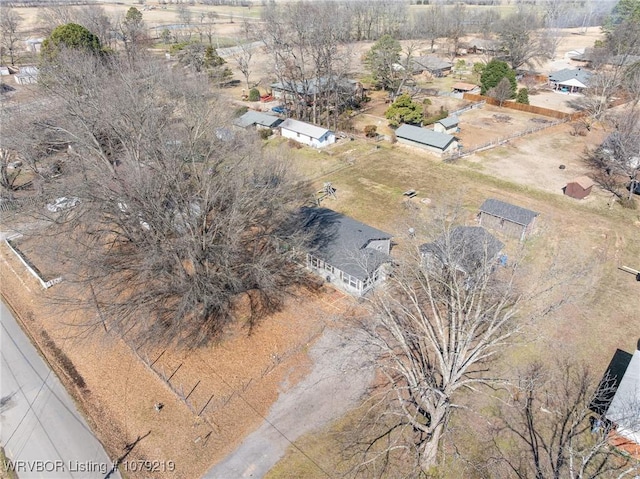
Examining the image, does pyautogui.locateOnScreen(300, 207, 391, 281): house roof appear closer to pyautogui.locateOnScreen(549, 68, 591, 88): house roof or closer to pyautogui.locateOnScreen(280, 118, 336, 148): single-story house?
pyautogui.locateOnScreen(280, 118, 336, 148): single-story house

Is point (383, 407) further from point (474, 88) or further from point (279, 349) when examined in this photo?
point (474, 88)

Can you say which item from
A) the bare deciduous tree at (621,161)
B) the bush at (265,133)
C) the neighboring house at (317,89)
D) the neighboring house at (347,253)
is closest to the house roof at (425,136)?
the neighboring house at (317,89)

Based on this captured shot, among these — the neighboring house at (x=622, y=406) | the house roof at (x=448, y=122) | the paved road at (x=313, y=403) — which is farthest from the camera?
the house roof at (x=448, y=122)

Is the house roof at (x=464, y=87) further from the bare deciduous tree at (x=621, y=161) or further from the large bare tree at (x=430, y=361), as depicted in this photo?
the large bare tree at (x=430, y=361)

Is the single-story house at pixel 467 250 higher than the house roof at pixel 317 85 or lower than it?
lower

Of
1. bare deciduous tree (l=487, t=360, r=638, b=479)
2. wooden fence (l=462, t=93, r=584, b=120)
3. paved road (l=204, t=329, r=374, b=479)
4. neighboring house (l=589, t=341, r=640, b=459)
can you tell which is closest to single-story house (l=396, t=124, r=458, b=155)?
wooden fence (l=462, t=93, r=584, b=120)

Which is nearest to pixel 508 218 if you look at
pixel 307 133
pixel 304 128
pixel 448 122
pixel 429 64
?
pixel 448 122

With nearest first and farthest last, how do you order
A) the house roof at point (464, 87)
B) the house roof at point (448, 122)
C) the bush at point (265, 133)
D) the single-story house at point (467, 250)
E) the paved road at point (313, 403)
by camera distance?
1. the paved road at point (313, 403)
2. the single-story house at point (467, 250)
3. the house roof at point (448, 122)
4. the bush at point (265, 133)
5. the house roof at point (464, 87)
